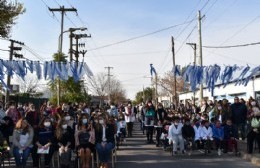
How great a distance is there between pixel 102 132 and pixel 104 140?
279 millimetres

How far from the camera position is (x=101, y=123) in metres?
13.7

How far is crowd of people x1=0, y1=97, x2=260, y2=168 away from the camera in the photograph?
41.8ft

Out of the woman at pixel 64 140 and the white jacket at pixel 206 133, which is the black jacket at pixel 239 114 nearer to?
the white jacket at pixel 206 133

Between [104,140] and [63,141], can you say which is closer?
[63,141]

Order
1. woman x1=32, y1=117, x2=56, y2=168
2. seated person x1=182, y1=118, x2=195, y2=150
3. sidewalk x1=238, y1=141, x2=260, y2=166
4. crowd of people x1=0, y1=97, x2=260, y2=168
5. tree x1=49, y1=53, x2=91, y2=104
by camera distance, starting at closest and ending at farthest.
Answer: crowd of people x1=0, y1=97, x2=260, y2=168
woman x1=32, y1=117, x2=56, y2=168
sidewalk x1=238, y1=141, x2=260, y2=166
seated person x1=182, y1=118, x2=195, y2=150
tree x1=49, y1=53, x2=91, y2=104

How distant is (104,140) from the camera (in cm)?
1321

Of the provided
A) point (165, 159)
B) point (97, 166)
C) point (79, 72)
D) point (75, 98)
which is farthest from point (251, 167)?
point (75, 98)

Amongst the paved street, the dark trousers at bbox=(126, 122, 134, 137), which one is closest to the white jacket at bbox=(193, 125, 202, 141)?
the paved street

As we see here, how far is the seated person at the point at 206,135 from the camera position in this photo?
1630cm

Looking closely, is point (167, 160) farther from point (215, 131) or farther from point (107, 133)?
point (215, 131)

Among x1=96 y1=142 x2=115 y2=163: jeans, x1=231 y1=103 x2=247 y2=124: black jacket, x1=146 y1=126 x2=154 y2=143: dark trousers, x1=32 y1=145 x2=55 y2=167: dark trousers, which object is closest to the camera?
x1=96 y1=142 x2=115 y2=163: jeans

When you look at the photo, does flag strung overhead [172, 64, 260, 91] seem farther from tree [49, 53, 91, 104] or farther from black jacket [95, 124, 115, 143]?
tree [49, 53, 91, 104]

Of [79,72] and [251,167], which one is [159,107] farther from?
[251,167]

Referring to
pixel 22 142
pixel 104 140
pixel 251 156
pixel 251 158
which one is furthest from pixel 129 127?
pixel 22 142
